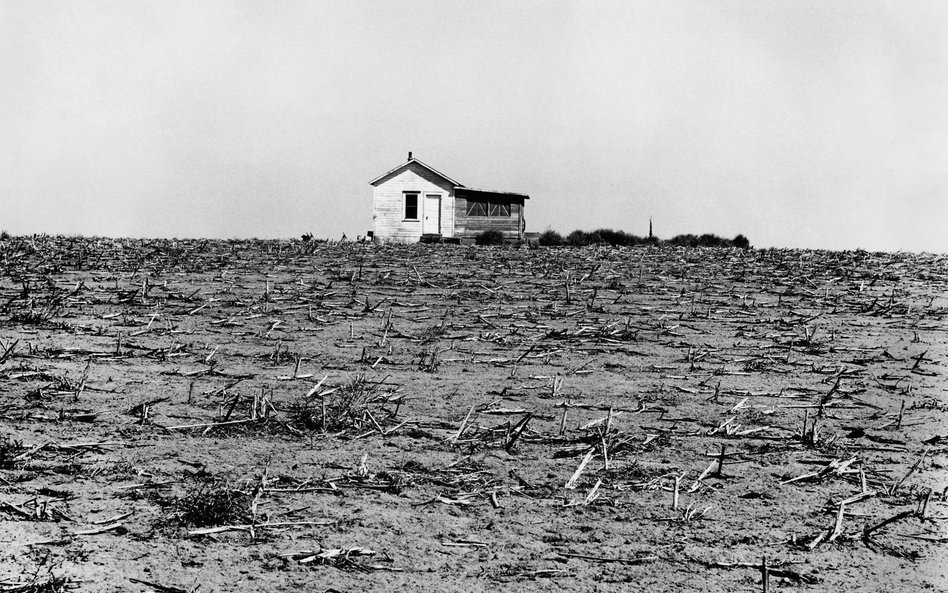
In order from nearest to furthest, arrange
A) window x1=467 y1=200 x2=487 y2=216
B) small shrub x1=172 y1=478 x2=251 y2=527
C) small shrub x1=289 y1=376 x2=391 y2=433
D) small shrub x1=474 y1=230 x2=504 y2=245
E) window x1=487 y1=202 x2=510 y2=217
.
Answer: small shrub x1=172 y1=478 x2=251 y2=527 < small shrub x1=289 y1=376 x2=391 y2=433 < small shrub x1=474 y1=230 x2=504 y2=245 < window x1=467 y1=200 x2=487 y2=216 < window x1=487 y1=202 x2=510 y2=217

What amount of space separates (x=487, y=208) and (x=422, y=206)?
330cm

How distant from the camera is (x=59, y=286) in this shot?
36.6 feet

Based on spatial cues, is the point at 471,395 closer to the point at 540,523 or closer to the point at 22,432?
the point at 540,523

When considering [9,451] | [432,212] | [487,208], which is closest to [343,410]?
[9,451]

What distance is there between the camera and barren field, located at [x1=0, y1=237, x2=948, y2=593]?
173 inches

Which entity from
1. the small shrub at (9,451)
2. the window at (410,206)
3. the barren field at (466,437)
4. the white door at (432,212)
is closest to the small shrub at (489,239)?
the white door at (432,212)

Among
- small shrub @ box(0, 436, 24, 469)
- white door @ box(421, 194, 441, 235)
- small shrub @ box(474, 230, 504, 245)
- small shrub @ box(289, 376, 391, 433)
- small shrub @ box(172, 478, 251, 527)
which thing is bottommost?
small shrub @ box(172, 478, 251, 527)

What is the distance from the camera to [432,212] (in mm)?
39062

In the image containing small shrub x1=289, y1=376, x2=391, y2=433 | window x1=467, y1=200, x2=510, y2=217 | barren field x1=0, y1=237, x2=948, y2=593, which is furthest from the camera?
window x1=467, y1=200, x2=510, y2=217

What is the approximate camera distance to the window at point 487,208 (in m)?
39.7

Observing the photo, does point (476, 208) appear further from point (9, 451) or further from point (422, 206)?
point (9, 451)

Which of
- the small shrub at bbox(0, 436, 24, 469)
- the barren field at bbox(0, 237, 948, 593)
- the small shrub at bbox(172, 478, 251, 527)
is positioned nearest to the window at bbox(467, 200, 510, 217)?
the barren field at bbox(0, 237, 948, 593)

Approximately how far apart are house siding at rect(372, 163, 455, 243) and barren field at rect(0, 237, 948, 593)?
27.2 meters

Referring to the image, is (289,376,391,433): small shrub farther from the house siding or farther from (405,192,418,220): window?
(405,192,418,220): window
